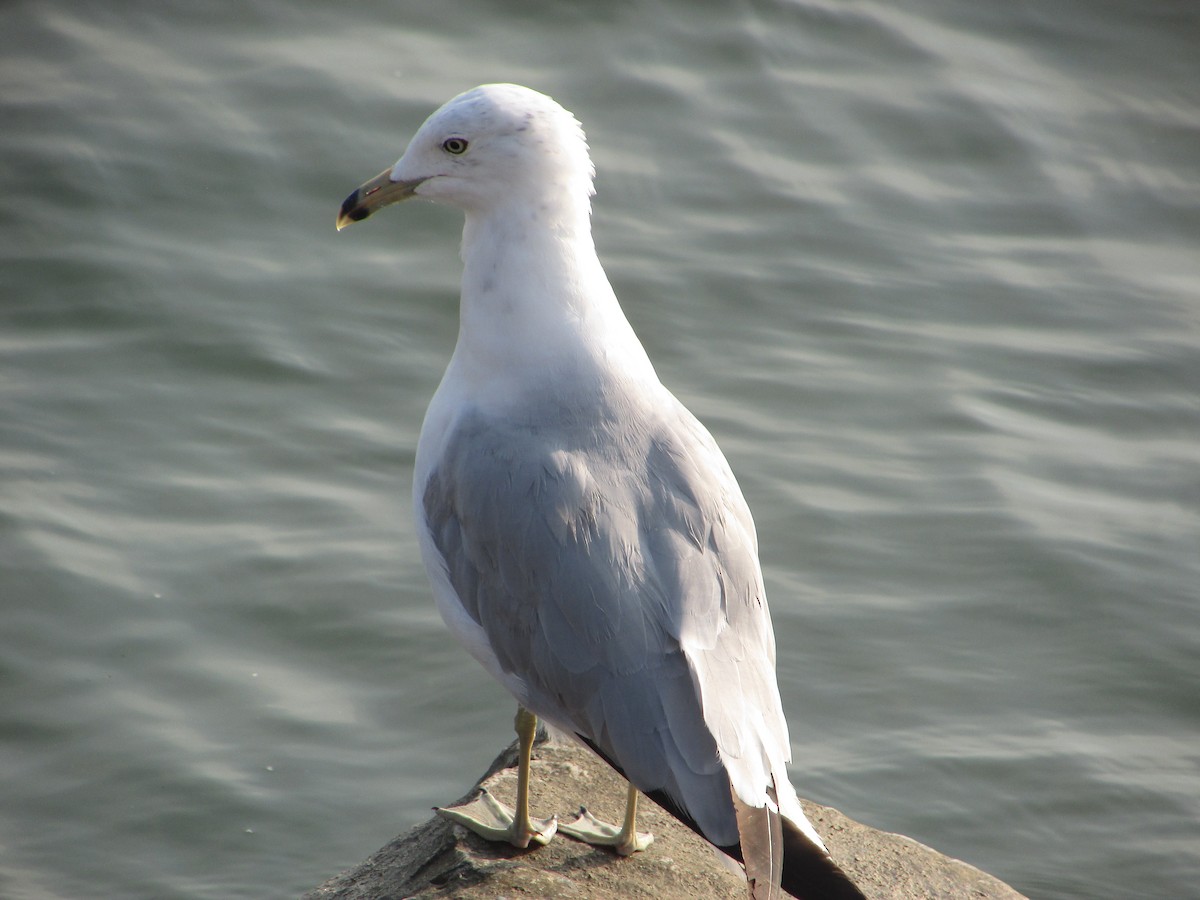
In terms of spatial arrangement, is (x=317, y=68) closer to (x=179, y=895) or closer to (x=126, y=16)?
(x=126, y=16)

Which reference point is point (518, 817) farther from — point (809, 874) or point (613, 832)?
point (809, 874)

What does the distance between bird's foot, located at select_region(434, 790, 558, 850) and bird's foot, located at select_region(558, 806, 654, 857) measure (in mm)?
57

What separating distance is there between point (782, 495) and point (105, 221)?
14.5 ft

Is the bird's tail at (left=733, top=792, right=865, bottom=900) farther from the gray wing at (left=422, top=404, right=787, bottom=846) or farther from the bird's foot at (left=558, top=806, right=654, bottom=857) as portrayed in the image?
the bird's foot at (left=558, top=806, right=654, bottom=857)

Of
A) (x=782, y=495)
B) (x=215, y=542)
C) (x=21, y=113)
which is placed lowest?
(x=215, y=542)

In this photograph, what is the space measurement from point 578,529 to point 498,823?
1.02m

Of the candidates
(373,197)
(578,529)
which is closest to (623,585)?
(578,529)

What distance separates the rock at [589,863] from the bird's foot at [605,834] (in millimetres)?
27

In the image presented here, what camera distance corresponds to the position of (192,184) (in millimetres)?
9398

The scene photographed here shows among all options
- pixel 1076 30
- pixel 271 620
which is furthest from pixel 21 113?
pixel 1076 30

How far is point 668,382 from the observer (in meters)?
8.25

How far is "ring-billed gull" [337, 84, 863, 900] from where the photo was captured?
361 centimetres

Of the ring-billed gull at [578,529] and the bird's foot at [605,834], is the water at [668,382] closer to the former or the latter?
the bird's foot at [605,834]

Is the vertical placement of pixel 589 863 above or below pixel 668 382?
below
